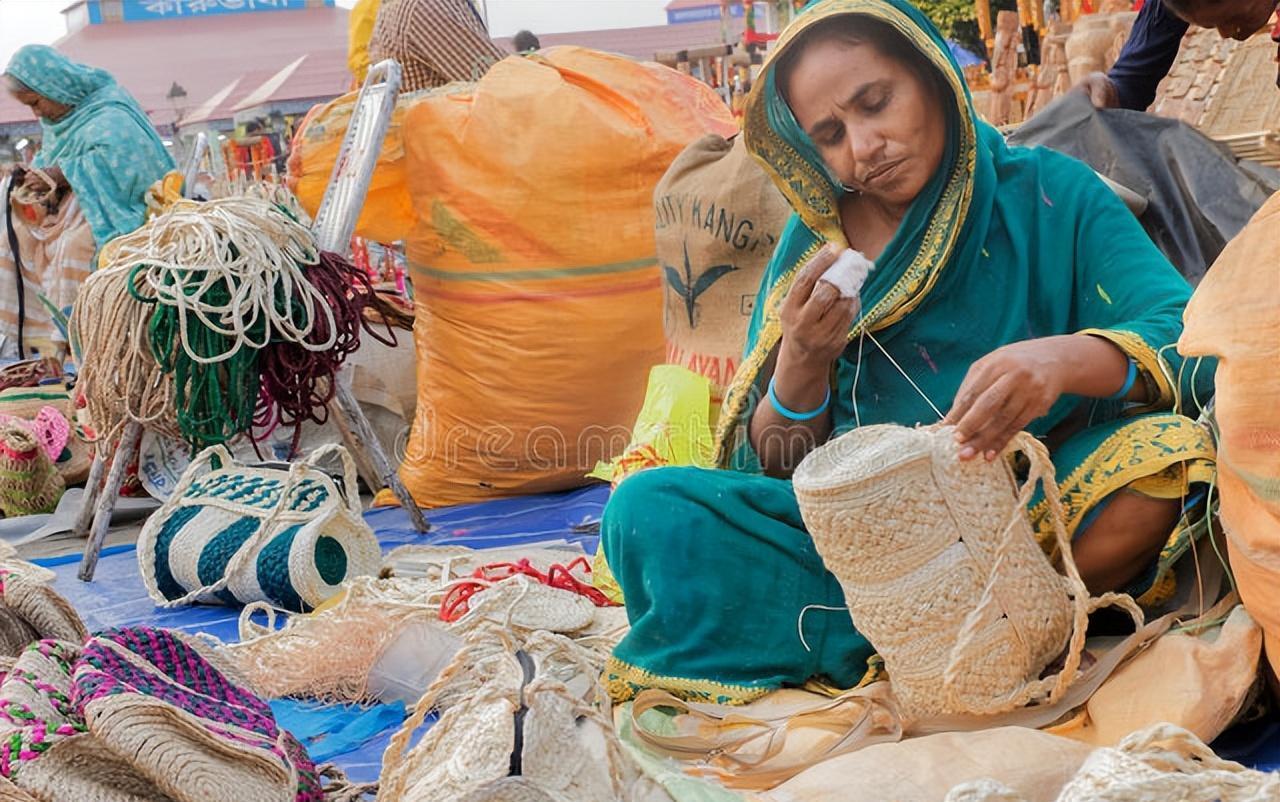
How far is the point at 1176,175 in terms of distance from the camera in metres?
2.98

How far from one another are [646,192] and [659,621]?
80.3 inches

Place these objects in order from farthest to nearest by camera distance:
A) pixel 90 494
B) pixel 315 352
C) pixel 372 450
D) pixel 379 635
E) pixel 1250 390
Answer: pixel 90 494 → pixel 372 450 → pixel 315 352 → pixel 379 635 → pixel 1250 390

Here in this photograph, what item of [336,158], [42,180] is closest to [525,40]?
[42,180]

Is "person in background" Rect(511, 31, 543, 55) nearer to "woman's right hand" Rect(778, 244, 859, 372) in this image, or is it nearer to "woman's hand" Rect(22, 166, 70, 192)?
"woman's hand" Rect(22, 166, 70, 192)

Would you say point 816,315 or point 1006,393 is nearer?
point 1006,393

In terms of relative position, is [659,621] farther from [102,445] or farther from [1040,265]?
[102,445]

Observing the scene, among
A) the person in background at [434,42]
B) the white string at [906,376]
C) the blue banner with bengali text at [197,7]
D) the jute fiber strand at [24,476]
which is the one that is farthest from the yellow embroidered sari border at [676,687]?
the blue banner with bengali text at [197,7]

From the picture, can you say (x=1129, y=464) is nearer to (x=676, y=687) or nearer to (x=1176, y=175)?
(x=676, y=687)

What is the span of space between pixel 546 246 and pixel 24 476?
2049mm

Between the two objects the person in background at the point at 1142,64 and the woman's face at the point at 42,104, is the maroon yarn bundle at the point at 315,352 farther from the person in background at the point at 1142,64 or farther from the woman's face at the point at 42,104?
the woman's face at the point at 42,104

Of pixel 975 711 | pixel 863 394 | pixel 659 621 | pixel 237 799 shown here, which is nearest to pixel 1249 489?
pixel 975 711

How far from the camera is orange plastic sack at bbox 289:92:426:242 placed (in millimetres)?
4023

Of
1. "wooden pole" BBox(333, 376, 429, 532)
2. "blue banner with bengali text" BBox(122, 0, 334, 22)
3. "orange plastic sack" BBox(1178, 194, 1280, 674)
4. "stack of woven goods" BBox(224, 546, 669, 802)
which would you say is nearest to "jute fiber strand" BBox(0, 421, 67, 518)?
"wooden pole" BBox(333, 376, 429, 532)

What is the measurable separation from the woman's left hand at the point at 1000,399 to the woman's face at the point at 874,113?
0.44 metres
